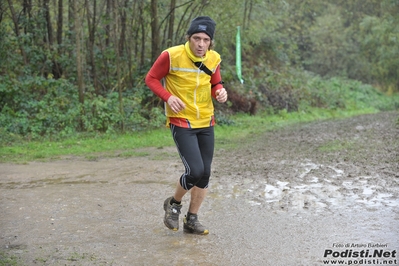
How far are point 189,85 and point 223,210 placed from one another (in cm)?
186

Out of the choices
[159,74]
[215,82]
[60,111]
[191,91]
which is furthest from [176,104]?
[60,111]

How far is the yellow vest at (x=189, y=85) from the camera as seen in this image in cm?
525

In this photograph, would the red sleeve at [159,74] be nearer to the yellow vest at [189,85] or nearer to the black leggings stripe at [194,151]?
the yellow vest at [189,85]

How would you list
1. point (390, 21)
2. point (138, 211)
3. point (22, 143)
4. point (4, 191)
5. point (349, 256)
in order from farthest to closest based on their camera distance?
point (390, 21)
point (22, 143)
point (4, 191)
point (138, 211)
point (349, 256)

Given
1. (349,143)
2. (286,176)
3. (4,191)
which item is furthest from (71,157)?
(349,143)

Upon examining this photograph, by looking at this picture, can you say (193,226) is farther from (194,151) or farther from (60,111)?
(60,111)

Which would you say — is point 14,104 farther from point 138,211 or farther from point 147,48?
point 138,211

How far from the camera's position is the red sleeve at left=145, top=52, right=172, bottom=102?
205 inches

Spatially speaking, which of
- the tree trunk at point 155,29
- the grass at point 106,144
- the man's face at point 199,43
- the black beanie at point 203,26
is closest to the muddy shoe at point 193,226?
the man's face at point 199,43

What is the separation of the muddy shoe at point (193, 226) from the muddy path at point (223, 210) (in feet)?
0.25

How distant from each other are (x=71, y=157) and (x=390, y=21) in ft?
84.4

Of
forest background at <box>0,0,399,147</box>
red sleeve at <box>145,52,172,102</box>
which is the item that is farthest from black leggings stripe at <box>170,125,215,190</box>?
forest background at <box>0,0,399,147</box>

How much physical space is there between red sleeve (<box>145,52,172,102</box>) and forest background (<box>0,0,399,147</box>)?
840 centimetres

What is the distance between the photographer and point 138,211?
259 inches
